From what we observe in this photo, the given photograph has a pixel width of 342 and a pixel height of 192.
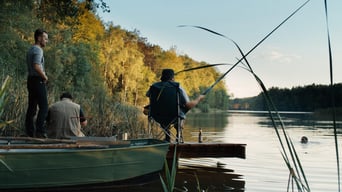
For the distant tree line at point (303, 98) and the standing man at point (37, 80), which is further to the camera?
the distant tree line at point (303, 98)

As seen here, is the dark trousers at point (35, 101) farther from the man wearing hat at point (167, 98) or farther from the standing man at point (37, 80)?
the man wearing hat at point (167, 98)

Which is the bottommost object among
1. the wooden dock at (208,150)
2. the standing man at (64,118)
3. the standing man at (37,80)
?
the wooden dock at (208,150)

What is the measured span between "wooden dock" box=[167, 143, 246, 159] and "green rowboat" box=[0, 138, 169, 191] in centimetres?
143

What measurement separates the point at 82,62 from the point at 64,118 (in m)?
20.4

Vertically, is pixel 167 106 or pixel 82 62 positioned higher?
pixel 82 62

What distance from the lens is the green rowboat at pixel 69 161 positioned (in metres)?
5.74

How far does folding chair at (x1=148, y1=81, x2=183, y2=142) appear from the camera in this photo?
7789 millimetres

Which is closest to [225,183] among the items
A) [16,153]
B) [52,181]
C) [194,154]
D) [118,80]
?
[194,154]

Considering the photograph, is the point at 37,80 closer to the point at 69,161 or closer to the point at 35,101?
the point at 35,101

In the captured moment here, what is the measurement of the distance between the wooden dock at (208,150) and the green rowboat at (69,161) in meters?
1.43

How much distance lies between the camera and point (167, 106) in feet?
25.9

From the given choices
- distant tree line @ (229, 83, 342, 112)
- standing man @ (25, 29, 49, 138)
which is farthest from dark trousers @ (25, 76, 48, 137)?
distant tree line @ (229, 83, 342, 112)

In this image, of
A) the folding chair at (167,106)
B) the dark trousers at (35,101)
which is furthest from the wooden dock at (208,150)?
the dark trousers at (35,101)

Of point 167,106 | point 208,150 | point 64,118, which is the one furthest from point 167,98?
point 64,118
